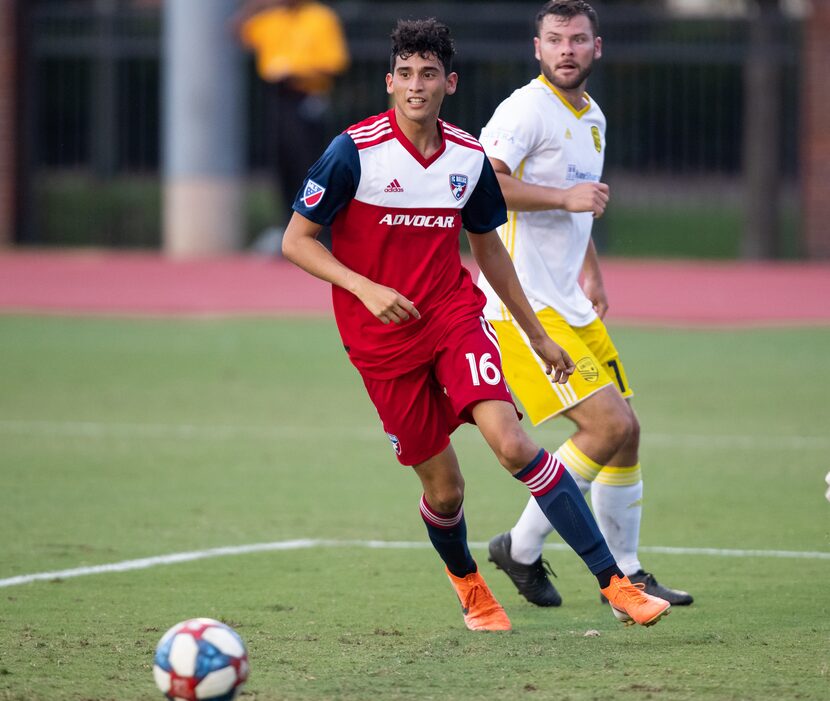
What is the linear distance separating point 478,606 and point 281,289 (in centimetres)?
1212

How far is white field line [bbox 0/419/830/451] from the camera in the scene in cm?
1037

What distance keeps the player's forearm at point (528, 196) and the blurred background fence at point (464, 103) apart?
15.0 m

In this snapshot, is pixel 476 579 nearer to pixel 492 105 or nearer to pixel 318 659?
pixel 318 659

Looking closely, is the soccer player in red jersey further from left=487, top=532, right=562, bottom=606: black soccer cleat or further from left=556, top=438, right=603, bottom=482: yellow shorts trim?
left=556, top=438, right=603, bottom=482: yellow shorts trim

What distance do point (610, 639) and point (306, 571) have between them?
68.8 inches

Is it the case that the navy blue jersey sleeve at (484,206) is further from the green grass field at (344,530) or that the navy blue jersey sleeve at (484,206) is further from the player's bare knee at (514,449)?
the green grass field at (344,530)

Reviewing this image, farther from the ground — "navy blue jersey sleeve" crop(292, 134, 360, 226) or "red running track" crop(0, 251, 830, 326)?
"navy blue jersey sleeve" crop(292, 134, 360, 226)

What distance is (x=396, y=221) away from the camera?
234 inches

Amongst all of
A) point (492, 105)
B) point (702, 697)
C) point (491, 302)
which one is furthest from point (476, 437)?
point (492, 105)

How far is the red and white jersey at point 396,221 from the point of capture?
5.87 meters

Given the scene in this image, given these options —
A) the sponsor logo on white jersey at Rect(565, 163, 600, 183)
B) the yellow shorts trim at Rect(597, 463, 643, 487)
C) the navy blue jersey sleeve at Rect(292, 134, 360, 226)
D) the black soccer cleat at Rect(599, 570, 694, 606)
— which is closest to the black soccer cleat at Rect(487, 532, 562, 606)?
the black soccer cleat at Rect(599, 570, 694, 606)

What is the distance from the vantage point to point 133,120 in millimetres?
25562

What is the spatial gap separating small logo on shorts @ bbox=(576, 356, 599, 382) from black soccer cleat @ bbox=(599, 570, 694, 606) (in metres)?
0.85

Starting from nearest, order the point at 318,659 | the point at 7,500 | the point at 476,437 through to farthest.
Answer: the point at 318,659, the point at 7,500, the point at 476,437
